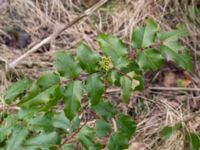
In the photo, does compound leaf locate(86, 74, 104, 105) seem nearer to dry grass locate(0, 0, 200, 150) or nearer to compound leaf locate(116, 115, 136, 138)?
compound leaf locate(116, 115, 136, 138)

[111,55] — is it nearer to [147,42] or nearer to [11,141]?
[147,42]

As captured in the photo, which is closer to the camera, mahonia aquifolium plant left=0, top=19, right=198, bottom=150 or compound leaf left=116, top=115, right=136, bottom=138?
mahonia aquifolium plant left=0, top=19, right=198, bottom=150

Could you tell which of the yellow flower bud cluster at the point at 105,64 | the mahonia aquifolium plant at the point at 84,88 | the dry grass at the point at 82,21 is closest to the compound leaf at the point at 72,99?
the mahonia aquifolium plant at the point at 84,88

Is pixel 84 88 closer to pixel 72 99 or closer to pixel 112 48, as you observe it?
pixel 72 99

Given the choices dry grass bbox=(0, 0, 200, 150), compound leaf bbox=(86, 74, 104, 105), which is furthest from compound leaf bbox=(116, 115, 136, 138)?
dry grass bbox=(0, 0, 200, 150)

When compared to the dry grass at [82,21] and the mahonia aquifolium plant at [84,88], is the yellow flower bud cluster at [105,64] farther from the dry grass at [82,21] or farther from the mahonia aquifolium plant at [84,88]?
the dry grass at [82,21]

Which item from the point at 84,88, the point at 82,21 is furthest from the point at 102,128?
the point at 82,21
